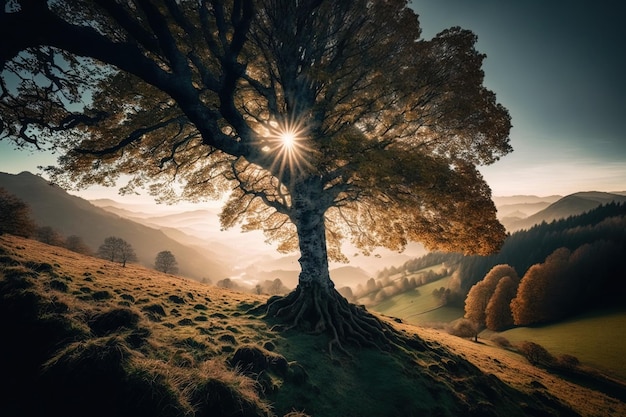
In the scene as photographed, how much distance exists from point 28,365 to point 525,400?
17.1m

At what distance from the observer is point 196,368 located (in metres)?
5.76

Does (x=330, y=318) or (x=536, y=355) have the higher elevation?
(x=330, y=318)

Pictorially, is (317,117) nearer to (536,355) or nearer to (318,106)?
(318,106)

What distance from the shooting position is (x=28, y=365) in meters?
4.54

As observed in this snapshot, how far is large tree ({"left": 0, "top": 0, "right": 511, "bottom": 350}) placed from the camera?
924 cm

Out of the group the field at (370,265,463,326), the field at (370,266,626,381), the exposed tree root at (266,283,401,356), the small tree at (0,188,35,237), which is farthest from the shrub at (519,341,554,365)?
the small tree at (0,188,35,237)

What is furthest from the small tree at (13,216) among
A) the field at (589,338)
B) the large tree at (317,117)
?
the field at (589,338)

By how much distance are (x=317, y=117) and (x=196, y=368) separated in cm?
1103

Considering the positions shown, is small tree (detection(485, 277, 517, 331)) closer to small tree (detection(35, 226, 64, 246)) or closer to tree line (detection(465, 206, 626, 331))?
tree line (detection(465, 206, 626, 331))

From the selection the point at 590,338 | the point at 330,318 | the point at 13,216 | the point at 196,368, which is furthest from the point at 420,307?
the point at 13,216

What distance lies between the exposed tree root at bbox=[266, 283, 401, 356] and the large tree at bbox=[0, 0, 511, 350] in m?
0.07

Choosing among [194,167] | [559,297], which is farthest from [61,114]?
[559,297]

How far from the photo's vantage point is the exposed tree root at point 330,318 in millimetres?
11438

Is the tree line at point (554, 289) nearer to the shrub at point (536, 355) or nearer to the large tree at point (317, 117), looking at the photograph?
the shrub at point (536, 355)
